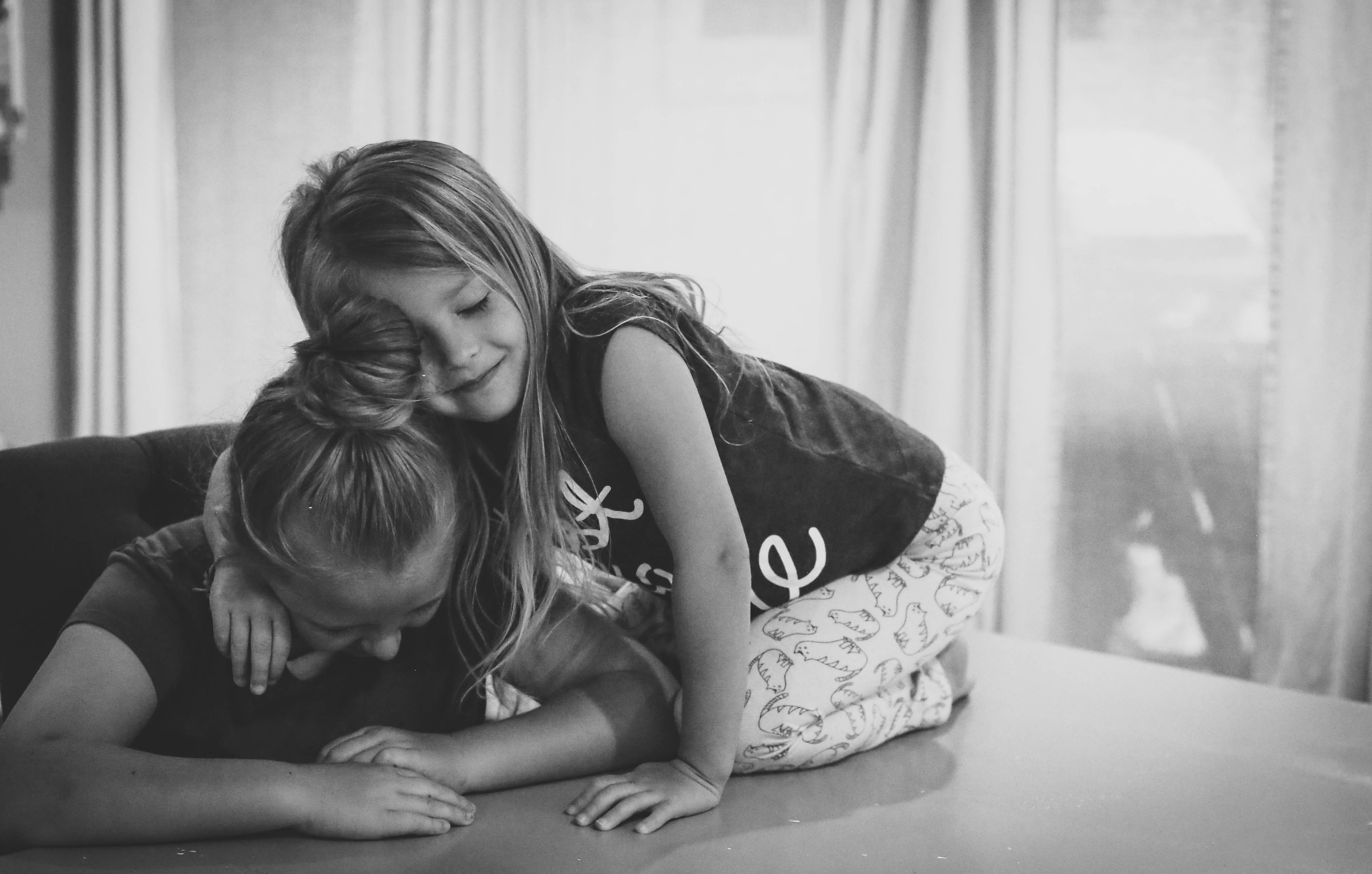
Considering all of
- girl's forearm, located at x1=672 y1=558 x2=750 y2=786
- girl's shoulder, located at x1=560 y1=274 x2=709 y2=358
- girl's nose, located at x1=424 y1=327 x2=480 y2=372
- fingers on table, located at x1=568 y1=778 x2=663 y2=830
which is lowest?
fingers on table, located at x1=568 y1=778 x2=663 y2=830

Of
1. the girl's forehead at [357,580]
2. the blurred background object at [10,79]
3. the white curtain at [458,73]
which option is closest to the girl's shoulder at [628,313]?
the girl's forehead at [357,580]

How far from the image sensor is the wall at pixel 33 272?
2641mm

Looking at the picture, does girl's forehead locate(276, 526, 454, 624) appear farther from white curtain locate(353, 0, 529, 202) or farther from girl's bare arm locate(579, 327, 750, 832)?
white curtain locate(353, 0, 529, 202)

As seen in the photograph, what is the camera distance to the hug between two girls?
3.16ft

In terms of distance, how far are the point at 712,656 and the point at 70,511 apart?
69 centimetres

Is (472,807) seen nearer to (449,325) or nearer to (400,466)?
(400,466)

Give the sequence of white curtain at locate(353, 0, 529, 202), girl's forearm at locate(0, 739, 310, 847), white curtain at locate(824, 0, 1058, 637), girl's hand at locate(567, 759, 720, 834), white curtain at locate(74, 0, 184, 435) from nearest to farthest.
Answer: girl's forearm at locate(0, 739, 310, 847) < girl's hand at locate(567, 759, 720, 834) < white curtain at locate(824, 0, 1058, 637) < white curtain at locate(353, 0, 529, 202) < white curtain at locate(74, 0, 184, 435)

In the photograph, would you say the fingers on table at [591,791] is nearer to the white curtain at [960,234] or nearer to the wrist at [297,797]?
the wrist at [297,797]

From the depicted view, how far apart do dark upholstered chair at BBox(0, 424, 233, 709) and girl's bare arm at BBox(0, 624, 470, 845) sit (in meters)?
0.20

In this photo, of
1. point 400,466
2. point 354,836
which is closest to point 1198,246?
point 400,466

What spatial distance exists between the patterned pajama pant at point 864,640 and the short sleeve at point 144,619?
49 centimetres

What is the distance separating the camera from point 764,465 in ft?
3.90

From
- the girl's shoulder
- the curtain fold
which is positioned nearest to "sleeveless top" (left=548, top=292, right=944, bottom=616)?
the girl's shoulder

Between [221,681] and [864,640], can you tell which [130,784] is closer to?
[221,681]
